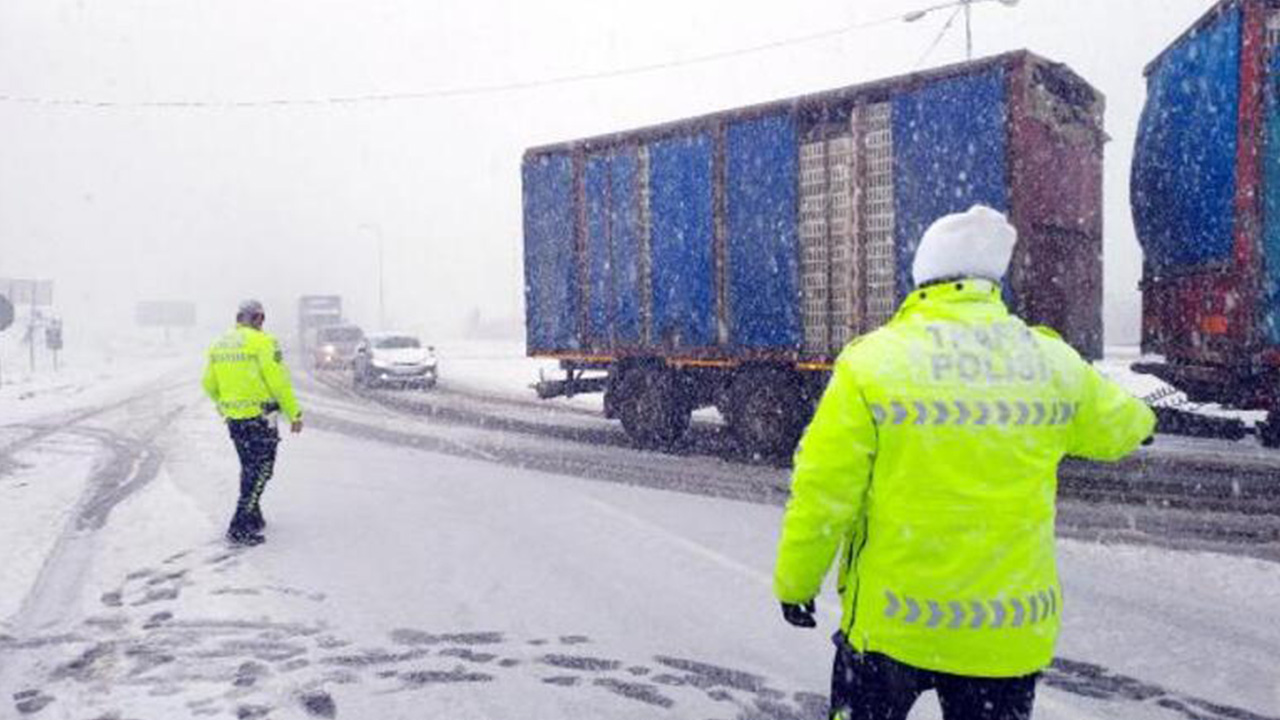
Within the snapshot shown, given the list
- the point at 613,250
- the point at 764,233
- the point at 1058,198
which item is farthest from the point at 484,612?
the point at 613,250

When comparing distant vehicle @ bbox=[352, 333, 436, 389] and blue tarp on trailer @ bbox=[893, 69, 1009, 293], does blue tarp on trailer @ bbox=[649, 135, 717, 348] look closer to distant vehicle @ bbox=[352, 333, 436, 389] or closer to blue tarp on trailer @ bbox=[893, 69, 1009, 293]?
blue tarp on trailer @ bbox=[893, 69, 1009, 293]

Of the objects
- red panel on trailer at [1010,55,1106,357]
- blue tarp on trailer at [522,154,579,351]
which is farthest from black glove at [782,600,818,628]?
blue tarp on trailer at [522,154,579,351]

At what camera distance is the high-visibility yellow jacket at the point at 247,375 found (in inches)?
303

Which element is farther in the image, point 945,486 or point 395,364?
point 395,364

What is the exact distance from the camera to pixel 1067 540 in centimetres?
748

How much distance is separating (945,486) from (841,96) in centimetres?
972

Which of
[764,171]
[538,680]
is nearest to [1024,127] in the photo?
[764,171]

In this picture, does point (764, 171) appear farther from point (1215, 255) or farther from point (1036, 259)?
point (1215, 255)

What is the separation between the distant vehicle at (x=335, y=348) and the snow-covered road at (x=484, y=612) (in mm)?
27555

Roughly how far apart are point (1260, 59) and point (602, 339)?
8661 millimetres

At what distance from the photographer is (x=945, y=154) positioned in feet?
34.0

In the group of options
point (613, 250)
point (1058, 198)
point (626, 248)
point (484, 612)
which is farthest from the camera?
point (613, 250)

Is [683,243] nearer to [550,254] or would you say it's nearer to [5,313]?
[550,254]

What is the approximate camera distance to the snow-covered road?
4.51 m
